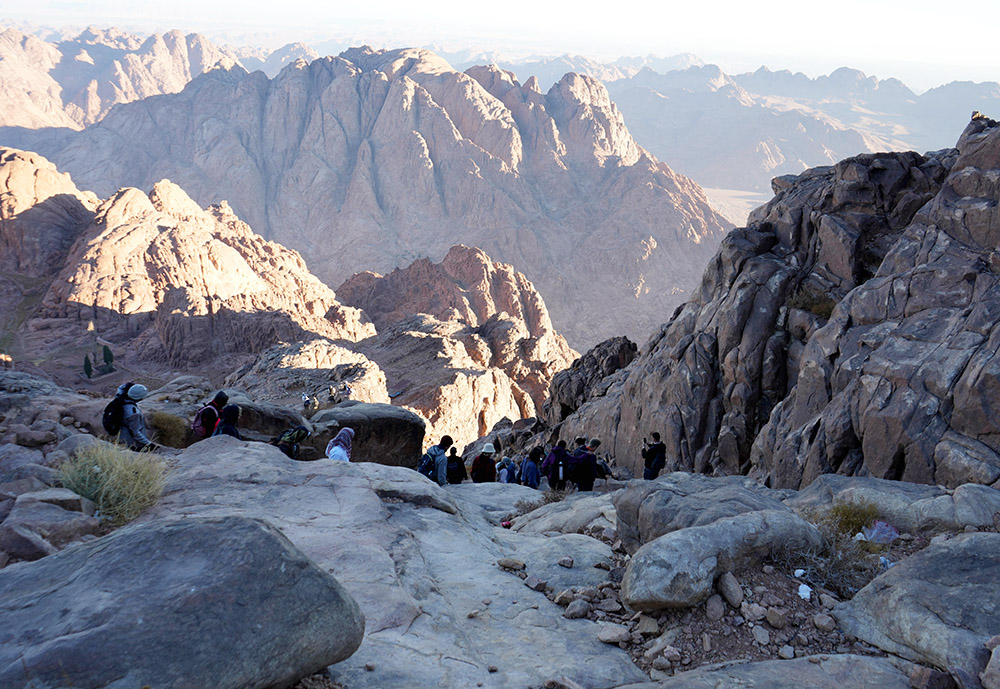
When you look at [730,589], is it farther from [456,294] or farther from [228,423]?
[456,294]

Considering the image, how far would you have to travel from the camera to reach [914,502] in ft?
28.9

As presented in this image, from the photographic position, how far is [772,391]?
19.0 metres

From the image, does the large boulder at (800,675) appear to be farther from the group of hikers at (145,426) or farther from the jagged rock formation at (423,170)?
the jagged rock formation at (423,170)

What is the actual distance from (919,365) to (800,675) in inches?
404

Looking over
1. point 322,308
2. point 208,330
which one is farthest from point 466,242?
point 208,330

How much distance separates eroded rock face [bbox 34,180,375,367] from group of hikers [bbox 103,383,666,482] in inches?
1560

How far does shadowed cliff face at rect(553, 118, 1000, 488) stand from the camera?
12.6 m

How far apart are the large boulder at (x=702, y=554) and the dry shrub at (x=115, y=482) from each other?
5.69m

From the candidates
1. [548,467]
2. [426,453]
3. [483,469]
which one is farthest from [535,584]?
[483,469]

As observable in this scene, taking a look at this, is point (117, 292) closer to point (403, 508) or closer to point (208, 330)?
point (208, 330)

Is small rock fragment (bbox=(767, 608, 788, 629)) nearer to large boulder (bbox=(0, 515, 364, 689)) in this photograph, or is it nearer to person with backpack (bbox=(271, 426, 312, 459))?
large boulder (bbox=(0, 515, 364, 689))

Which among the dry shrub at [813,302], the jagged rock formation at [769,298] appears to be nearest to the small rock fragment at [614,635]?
the jagged rock formation at [769,298]

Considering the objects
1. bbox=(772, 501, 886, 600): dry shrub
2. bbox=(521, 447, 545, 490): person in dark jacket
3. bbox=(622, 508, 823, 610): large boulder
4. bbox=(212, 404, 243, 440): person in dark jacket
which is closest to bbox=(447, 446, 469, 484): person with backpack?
bbox=(521, 447, 545, 490): person in dark jacket

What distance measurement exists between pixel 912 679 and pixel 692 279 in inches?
4557
